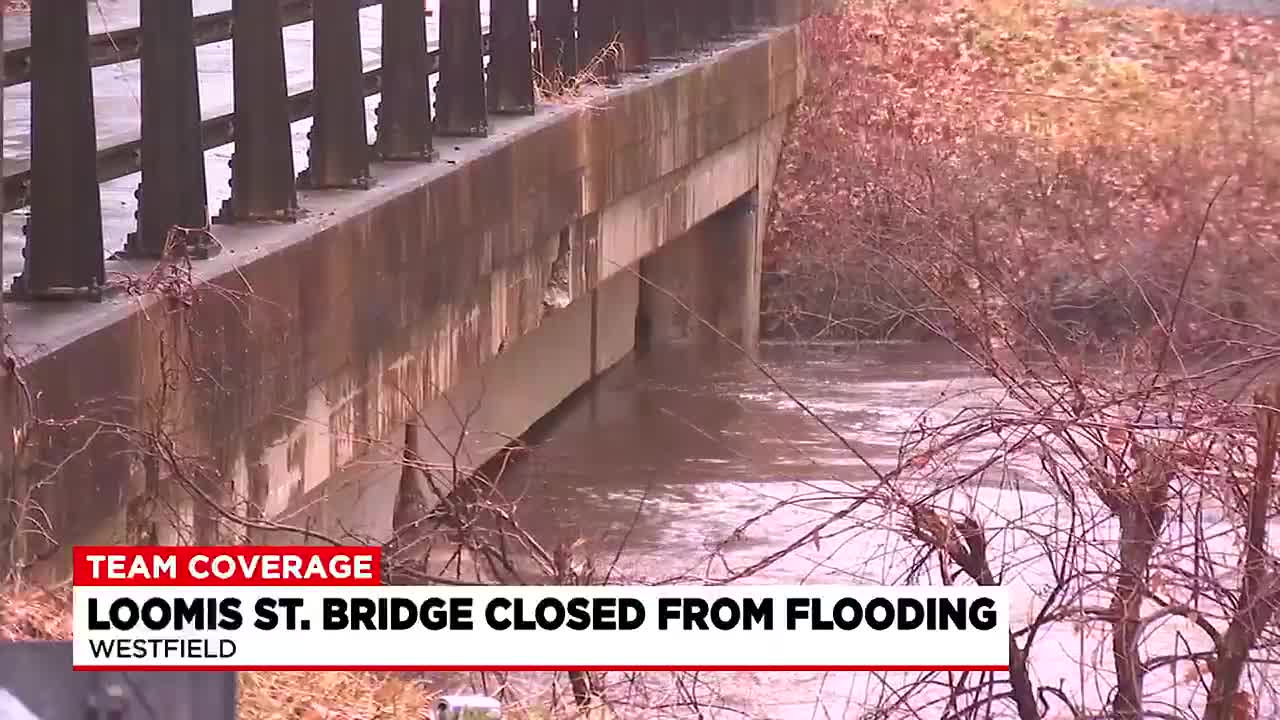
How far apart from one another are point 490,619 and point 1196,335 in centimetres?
1099

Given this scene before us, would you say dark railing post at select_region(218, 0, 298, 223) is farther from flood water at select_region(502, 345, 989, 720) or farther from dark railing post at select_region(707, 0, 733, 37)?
dark railing post at select_region(707, 0, 733, 37)

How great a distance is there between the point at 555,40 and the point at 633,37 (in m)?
1.37

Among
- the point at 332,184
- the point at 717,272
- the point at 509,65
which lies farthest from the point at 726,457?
the point at 332,184

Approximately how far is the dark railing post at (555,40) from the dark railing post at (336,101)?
3.66 meters

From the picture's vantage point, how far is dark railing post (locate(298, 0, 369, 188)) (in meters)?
8.37

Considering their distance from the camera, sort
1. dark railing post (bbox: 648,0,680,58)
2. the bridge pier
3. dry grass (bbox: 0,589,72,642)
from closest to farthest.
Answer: dry grass (bbox: 0,589,72,642) < dark railing post (bbox: 648,0,680,58) < the bridge pier

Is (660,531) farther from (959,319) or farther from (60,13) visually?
(60,13)

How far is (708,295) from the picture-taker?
20.3 m

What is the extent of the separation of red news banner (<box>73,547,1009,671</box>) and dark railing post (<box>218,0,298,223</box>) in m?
2.63

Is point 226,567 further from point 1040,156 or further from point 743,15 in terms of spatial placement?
point 1040,156

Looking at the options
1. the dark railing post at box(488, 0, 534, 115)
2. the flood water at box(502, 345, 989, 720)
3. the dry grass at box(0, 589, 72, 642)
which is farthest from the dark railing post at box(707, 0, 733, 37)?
the dry grass at box(0, 589, 72, 642)

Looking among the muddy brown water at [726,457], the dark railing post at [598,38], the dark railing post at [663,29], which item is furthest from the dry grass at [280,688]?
the dark railing post at [663,29]

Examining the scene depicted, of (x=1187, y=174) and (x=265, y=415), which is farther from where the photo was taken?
(x=1187, y=174)

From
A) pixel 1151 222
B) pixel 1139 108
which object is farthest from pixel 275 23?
pixel 1139 108
